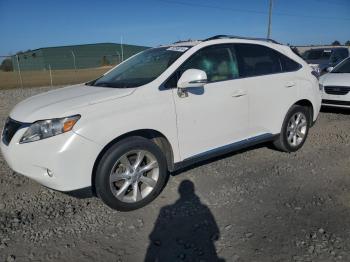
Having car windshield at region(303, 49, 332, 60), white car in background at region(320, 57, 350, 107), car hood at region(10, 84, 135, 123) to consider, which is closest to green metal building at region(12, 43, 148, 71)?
car windshield at region(303, 49, 332, 60)

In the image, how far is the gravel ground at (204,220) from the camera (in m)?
3.12

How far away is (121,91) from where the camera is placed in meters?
3.87

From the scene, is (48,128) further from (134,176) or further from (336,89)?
(336,89)

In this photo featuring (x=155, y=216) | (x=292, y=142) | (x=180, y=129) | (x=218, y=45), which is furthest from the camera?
(x=292, y=142)

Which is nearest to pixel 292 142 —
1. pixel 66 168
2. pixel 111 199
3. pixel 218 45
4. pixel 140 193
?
pixel 218 45

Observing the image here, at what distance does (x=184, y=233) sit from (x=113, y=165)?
3.16 feet

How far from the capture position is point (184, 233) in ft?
11.2

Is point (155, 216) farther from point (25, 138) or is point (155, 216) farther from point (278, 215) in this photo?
point (25, 138)

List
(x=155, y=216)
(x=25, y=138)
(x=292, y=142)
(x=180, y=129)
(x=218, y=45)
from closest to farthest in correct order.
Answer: (x=25, y=138) < (x=155, y=216) < (x=180, y=129) < (x=218, y=45) < (x=292, y=142)

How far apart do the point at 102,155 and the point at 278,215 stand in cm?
190

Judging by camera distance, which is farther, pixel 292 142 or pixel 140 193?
pixel 292 142

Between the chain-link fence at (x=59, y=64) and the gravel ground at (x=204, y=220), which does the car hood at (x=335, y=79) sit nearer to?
the gravel ground at (x=204, y=220)

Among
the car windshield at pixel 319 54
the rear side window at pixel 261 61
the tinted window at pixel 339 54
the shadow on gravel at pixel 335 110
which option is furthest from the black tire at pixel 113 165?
the car windshield at pixel 319 54

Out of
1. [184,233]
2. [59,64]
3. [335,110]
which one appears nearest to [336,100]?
[335,110]
